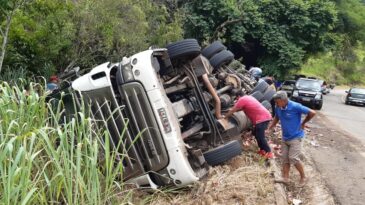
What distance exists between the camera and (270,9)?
25.0 m

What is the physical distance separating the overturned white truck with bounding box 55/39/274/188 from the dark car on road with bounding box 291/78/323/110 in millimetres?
15457

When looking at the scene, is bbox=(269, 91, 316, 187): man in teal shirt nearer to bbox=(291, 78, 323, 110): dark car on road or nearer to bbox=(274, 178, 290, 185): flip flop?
bbox=(274, 178, 290, 185): flip flop

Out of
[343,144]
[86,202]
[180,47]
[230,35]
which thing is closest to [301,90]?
[230,35]

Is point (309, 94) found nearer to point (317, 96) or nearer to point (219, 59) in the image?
point (317, 96)

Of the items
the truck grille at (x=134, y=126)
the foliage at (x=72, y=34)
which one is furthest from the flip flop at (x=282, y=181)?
the foliage at (x=72, y=34)

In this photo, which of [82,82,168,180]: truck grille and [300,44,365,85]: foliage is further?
[300,44,365,85]: foliage

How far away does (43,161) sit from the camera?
3.82m

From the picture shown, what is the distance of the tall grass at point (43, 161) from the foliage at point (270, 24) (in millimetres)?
19746

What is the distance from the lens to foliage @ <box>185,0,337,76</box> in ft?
77.9

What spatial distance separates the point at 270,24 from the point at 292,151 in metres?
19.4

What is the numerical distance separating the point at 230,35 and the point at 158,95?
19163 millimetres

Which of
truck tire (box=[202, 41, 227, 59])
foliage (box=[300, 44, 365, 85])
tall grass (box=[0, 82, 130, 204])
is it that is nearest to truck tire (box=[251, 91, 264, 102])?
truck tire (box=[202, 41, 227, 59])

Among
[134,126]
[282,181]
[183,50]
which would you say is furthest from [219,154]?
[183,50]

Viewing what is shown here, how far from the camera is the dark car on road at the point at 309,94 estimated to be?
21.1 meters
